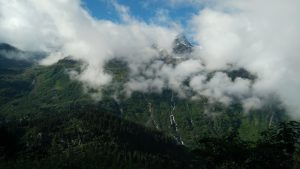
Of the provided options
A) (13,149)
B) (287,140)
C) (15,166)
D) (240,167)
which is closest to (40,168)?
(15,166)

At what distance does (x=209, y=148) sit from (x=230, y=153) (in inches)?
166

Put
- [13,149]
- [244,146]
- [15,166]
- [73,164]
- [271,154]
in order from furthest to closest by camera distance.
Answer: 1. [13,149]
2. [244,146]
3. [271,154]
4. [73,164]
5. [15,166]

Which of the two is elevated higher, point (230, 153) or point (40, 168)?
point (230, 153)

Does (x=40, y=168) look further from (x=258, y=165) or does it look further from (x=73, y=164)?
(x=258, y=165)

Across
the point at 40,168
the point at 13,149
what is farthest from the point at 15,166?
the point at 13,149

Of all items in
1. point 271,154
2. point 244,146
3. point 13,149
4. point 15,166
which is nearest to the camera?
point 15,166

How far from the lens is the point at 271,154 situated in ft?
229

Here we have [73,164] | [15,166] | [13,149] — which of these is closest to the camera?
[15,166]

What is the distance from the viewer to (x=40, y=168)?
29.7 meters

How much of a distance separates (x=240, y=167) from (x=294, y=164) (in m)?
10.2

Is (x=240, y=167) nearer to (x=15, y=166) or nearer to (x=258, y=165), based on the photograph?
(x=258, y=165)

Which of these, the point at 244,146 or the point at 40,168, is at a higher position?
the point at 244,146

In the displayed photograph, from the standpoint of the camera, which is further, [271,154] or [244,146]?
[244,146]

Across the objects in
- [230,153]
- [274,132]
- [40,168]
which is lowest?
[40,168]
